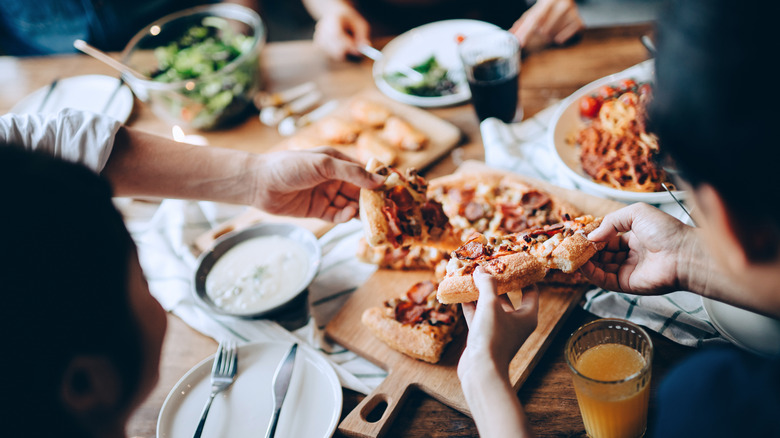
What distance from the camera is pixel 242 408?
2227 mm

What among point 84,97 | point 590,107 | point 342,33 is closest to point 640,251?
point 590,107

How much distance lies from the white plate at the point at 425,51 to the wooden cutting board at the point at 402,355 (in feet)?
5.12

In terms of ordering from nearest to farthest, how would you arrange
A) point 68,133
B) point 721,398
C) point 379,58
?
point 721,398, point 68,133, point 379,58

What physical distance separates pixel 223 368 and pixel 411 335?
0.80 metres

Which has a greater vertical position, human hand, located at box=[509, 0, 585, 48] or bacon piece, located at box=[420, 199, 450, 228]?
human hand, located at box=[509, 0, 585, 48]

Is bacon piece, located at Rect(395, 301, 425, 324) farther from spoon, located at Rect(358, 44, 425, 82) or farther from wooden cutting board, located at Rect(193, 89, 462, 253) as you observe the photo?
spoon, located at Rect(358, 44, 425, 82)

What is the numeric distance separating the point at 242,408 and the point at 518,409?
3.75ft

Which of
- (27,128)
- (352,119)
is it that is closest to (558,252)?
(352,119)

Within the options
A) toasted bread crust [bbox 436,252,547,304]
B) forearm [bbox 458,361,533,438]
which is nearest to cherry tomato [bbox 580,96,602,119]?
toasted bread crust [bbox 436,252,547,304]

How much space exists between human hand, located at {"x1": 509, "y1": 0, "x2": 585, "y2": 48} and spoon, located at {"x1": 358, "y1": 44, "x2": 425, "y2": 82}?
772 millimetres

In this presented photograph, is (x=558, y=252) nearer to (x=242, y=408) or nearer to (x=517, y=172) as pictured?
(x=517, y=172)

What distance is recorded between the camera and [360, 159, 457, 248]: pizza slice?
2639 mm

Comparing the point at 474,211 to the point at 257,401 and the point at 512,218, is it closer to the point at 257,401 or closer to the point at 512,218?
the point at 512,218

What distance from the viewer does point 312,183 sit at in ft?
9.11
